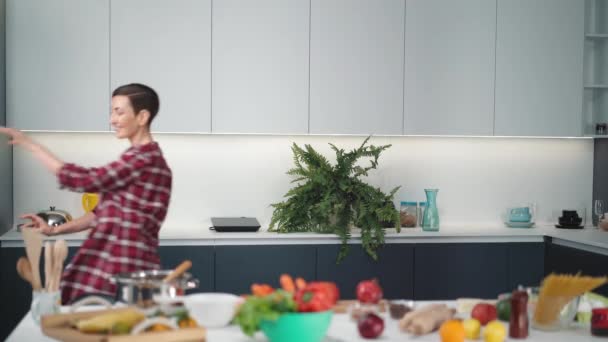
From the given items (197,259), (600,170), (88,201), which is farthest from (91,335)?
(600,170)

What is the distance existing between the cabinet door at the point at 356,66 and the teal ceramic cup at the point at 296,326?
286 cm

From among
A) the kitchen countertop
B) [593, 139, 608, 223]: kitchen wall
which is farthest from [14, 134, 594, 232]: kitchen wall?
the kitchen countertop

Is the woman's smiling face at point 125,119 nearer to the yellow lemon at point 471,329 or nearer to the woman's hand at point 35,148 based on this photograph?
the woman's hand at point 35,148

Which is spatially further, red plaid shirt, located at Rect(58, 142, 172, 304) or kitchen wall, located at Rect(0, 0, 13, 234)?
kitchen wall, located at Rect(0, 0, 13, 234)

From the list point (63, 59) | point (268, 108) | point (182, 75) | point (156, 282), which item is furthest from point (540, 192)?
point (156, 282)

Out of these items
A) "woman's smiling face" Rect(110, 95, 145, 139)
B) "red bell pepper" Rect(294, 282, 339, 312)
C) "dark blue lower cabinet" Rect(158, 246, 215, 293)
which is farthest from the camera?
"dark blue lower cabinet" Rect(158, 246, 215, 293)

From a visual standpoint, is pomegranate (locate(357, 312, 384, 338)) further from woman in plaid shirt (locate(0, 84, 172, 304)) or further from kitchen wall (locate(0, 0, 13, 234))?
kitchen wall (locate(0, 0, 13, 234))

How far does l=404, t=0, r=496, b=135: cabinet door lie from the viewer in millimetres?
4961

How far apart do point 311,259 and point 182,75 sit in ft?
4.36

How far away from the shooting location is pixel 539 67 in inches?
202

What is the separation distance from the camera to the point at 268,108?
479 cm

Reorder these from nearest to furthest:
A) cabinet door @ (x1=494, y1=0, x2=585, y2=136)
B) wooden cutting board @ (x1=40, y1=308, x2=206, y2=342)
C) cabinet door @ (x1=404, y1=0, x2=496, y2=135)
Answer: wooden cutting board @ (x1=40, y1=308, x2=206, y2=342) < cabinet door @ (x1=404, y1=0, x2=496, y2=135) < cabinet door @ (x1=494, y1=0, x2=585, y2=136)

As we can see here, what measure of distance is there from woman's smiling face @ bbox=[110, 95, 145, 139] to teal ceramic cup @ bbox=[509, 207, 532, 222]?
299cm

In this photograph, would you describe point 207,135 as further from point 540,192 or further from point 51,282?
point 51,282
